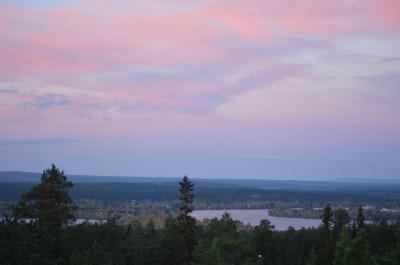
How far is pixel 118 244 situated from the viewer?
49938mm

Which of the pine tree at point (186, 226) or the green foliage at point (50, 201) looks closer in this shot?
the green foliage at point (50, 201)

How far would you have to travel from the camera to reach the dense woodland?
29.9 metres

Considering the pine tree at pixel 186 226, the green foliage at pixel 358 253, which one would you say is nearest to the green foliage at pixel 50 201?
the pine tree at pixel 186 226

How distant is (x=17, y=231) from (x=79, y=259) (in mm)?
6405

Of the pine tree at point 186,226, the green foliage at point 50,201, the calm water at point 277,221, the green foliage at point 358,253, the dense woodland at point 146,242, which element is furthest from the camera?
the calm water at point 277,221

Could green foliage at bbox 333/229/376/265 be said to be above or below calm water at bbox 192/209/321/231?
above

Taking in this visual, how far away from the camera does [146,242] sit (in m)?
48.2

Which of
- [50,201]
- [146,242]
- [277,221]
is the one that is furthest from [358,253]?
[277,221]

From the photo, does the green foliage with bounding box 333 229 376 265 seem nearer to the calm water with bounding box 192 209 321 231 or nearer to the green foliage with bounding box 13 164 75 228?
the green foliage with bounding box 13 164 75 228

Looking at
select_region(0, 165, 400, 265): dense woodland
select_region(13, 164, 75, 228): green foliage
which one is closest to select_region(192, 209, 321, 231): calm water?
select_region(0, 165, 400, 265): dense woodland

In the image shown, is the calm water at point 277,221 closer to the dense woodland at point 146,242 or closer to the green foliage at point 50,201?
the dense woodland at point 146,242

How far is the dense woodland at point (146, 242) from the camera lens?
29.9 m

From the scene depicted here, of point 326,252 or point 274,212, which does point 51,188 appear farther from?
point 274,212

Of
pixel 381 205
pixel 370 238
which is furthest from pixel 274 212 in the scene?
pixel 370 238
